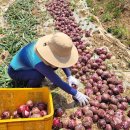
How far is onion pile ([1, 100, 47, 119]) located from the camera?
3.16 metres

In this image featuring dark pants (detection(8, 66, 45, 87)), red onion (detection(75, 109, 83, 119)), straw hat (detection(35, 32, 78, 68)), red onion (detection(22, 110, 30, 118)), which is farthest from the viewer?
dark pants (detection(8, 66, 45, 87))

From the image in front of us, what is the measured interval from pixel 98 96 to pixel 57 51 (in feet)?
2.52

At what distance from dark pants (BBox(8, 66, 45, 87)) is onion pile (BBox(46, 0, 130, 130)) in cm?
41

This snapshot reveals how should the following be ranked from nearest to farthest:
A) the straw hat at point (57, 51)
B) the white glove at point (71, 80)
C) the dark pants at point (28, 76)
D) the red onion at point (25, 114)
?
1. the straw hat at point (57, 51)
2. the red onion at point (25, 114)
3. the dark pants at point (28, 76)
4. the white glove at point (71, 80)

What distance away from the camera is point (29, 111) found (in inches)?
127

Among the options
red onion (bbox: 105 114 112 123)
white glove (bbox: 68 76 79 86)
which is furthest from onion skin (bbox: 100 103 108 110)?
white glove (bbox: 68 76 79 86)

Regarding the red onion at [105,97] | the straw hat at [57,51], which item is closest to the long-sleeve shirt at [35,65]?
the straw hat at [57,51]

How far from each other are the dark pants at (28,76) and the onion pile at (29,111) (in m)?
0.28

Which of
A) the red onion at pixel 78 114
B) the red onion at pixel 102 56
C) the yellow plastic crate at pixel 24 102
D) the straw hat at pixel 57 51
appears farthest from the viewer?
the red onion at pixel 102 56

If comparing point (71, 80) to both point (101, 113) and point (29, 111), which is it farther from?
point (29, 111)

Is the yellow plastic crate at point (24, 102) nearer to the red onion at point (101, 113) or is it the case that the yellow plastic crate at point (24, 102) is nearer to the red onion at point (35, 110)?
the red onion at point (35, 110)

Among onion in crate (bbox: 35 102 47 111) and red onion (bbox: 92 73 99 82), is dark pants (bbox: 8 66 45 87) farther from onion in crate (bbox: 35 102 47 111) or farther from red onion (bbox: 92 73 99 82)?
red onion (bbox: 92 73 99 82)

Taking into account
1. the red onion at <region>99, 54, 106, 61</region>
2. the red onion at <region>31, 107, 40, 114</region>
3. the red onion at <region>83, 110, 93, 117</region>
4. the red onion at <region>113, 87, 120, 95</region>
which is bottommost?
the red onion at <region>83, 110, 93, 117</region>

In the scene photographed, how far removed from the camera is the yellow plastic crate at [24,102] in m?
2.86
